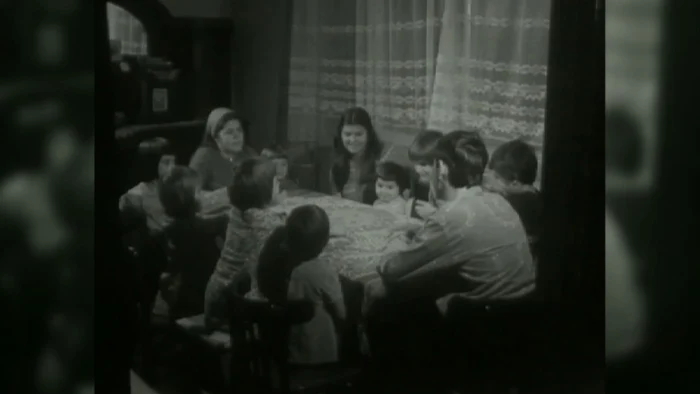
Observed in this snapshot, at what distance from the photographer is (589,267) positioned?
132 cm

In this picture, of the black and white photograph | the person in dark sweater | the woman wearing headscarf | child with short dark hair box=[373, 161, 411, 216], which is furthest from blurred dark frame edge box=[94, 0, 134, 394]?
the person in dark sweater

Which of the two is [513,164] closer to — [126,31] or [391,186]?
[391,186]

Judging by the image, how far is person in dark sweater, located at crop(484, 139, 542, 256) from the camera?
1.27m

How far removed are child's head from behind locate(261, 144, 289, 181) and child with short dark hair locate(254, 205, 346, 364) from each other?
58 millimetres

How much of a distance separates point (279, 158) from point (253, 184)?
0.18 feet

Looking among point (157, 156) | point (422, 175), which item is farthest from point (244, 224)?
point (422, 175)

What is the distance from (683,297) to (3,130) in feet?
3.66

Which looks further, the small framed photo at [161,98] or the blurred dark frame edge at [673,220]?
the blurred dark frame edge at [673,220]

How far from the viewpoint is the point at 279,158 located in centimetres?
125

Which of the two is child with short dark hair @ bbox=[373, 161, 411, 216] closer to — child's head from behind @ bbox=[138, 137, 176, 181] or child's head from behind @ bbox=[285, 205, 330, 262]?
child's head from behind @ bbox=[285, 205, 330, 262]

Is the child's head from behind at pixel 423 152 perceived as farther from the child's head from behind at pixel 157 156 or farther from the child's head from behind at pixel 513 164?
the child's head from behind at pixel 157 156

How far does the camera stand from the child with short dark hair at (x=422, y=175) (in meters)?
1.26

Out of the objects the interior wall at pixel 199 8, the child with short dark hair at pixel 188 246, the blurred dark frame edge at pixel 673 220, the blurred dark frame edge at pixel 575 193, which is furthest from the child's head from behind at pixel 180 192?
the blurred dark frame edge at pixel 673 220

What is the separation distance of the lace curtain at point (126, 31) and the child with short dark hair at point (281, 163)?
0.76 ft
